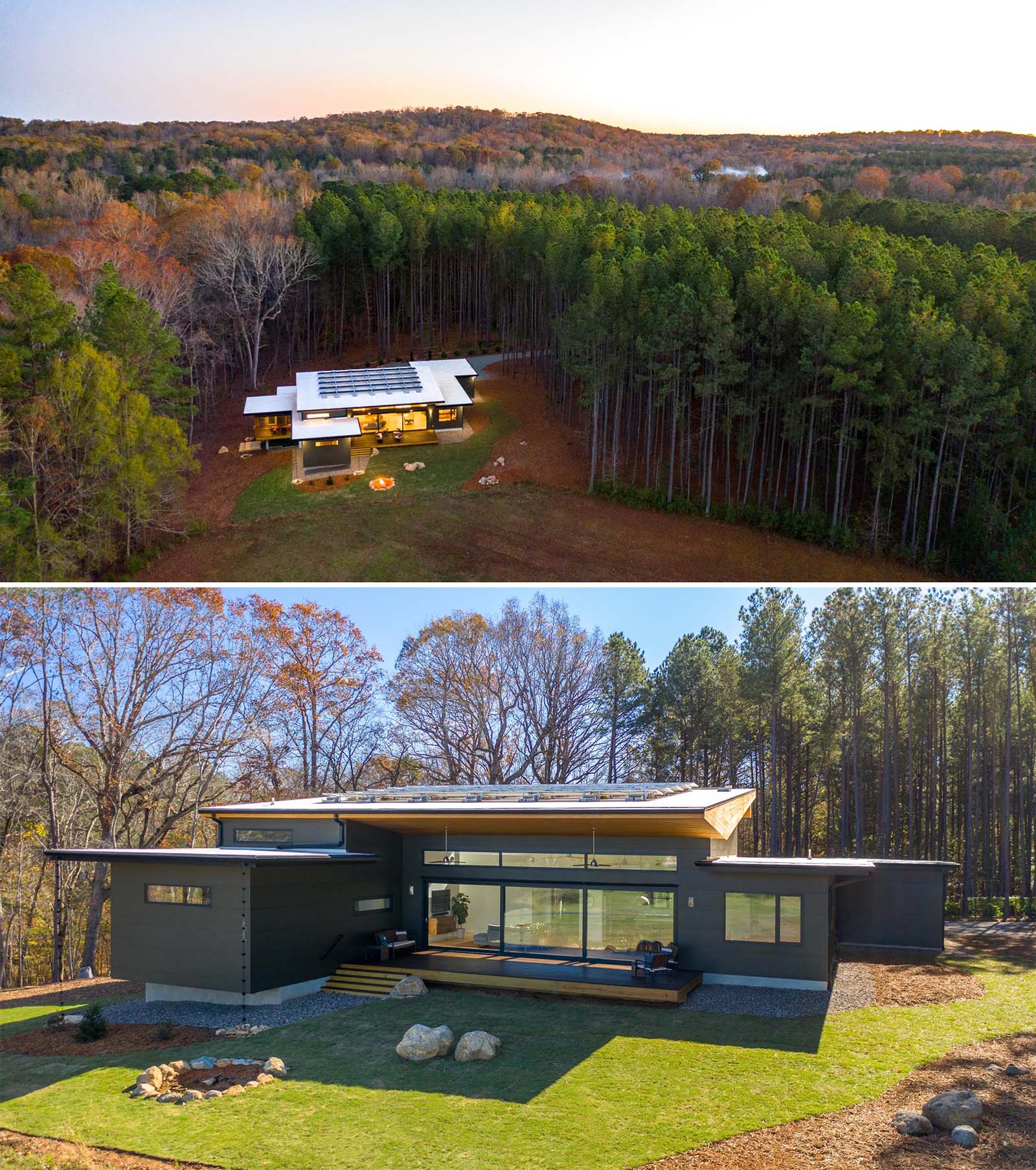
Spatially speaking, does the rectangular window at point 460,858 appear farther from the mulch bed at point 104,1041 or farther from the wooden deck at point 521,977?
the mulch bed at point 104,1041

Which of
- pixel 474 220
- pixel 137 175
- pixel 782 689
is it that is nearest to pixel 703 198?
pixel 474 220

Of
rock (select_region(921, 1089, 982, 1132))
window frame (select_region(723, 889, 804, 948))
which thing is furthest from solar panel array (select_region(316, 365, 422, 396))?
rock (select_region(921, 1089, 982, 1132))

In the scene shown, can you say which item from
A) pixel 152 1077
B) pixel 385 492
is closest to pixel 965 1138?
pixel 152 1077

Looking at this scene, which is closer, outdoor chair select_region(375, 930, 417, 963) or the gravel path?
the gravel path

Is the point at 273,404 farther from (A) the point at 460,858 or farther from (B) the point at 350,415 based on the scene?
(A) the point at 460,858

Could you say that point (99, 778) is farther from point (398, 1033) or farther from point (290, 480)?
point (398, 1033)

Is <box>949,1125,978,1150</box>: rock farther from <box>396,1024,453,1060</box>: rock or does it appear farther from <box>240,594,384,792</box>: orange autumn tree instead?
<box>240,594,384,792</box>: orange autumn tree
